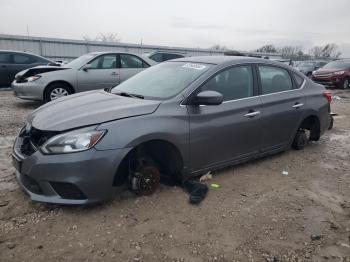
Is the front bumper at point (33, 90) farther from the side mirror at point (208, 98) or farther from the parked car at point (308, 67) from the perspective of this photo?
the parked car at point (308, 67)

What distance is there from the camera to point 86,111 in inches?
139

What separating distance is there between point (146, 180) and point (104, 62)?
6.50 meters

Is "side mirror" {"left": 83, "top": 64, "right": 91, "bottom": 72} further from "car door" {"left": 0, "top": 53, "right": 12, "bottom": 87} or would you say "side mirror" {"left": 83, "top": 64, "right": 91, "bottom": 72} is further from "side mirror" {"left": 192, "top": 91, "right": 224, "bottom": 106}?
"side mirror" {"left": 192, "top": 91, "right": 224, "bottom": 106}

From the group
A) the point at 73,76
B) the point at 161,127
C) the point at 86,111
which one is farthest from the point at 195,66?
the point at 73,76

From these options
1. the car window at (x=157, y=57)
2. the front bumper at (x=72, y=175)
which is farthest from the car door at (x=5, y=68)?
the front bumper at (x=72, y=175)

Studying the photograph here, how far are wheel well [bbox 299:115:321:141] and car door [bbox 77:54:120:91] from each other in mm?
5465

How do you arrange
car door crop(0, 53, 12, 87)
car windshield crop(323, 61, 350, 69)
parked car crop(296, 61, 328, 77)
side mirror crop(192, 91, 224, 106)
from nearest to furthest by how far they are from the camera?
side mirror crop(192, 91, 224, 106), car door crop(0, 53, 12, 87), car windshield crop(323, 61, 350, 69), parked car crop(296, 61, 328, 77)

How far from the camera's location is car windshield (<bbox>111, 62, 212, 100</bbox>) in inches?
158

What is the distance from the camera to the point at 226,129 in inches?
164

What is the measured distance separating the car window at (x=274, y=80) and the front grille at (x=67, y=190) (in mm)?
2802

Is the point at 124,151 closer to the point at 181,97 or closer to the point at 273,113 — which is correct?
the point at 181,97

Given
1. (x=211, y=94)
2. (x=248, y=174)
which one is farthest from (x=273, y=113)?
(x=211, y=94)

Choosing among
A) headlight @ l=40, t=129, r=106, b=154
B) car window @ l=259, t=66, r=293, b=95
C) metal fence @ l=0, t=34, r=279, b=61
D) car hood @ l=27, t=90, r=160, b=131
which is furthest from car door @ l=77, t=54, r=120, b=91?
metal fence @ l=0, t=34, r=279, b=61

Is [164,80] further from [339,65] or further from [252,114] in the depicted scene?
[339,65]
